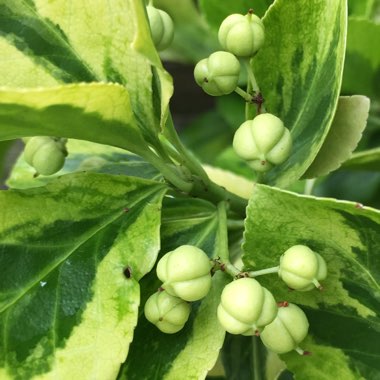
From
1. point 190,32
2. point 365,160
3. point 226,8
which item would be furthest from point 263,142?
point 190,32

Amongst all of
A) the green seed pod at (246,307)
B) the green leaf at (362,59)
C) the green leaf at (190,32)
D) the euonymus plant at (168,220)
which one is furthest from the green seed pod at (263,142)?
the green leaf at (190,32)

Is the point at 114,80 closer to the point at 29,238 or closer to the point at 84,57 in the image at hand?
the point at 84,57

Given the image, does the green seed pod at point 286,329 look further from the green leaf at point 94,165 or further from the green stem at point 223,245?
the green leaf at point 94,165

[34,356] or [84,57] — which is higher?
[84,57]

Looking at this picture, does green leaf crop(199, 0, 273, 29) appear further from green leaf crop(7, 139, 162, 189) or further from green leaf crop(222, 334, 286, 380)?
green leaf crop(222, 334, 286, 380)

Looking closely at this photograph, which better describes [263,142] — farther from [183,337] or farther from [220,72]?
[183,337]

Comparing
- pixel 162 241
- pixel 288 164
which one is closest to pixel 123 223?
pixel 162 241
